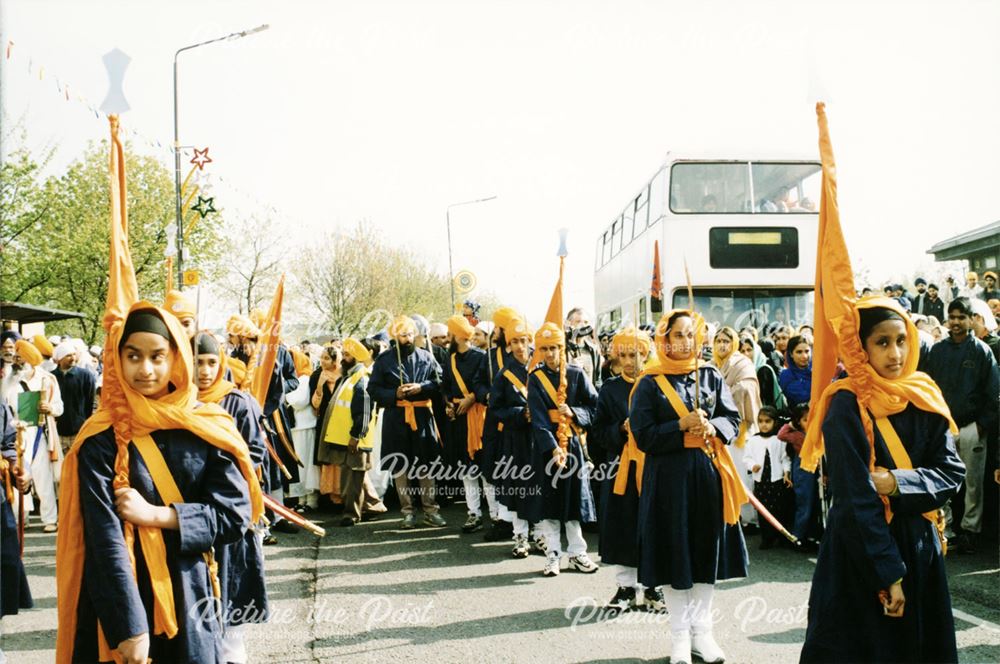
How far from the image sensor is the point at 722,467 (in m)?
4.97

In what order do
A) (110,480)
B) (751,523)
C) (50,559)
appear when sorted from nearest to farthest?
(110,480) < (50,559) < (751,523)

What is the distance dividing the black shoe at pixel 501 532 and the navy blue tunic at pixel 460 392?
944 millimetres

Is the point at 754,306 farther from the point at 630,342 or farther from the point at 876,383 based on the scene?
the point at 876,383

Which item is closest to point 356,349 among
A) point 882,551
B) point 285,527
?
point 285,527

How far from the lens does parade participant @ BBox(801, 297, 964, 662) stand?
3223mm

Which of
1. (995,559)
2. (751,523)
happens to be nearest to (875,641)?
(995,559)

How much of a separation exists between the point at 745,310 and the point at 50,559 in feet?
30.9

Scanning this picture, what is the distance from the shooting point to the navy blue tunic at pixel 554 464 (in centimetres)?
710

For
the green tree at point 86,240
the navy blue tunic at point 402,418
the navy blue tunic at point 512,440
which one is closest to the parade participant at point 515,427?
the navy blue tunic at point 512,440

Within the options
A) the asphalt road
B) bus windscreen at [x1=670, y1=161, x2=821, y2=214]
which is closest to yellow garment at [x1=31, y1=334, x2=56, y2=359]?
the asphalt road

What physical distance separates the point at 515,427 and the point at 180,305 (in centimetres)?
333

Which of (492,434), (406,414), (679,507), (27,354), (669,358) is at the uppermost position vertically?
(27,354)

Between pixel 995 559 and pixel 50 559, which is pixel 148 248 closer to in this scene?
pixel 50 559

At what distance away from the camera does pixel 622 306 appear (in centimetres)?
1609
